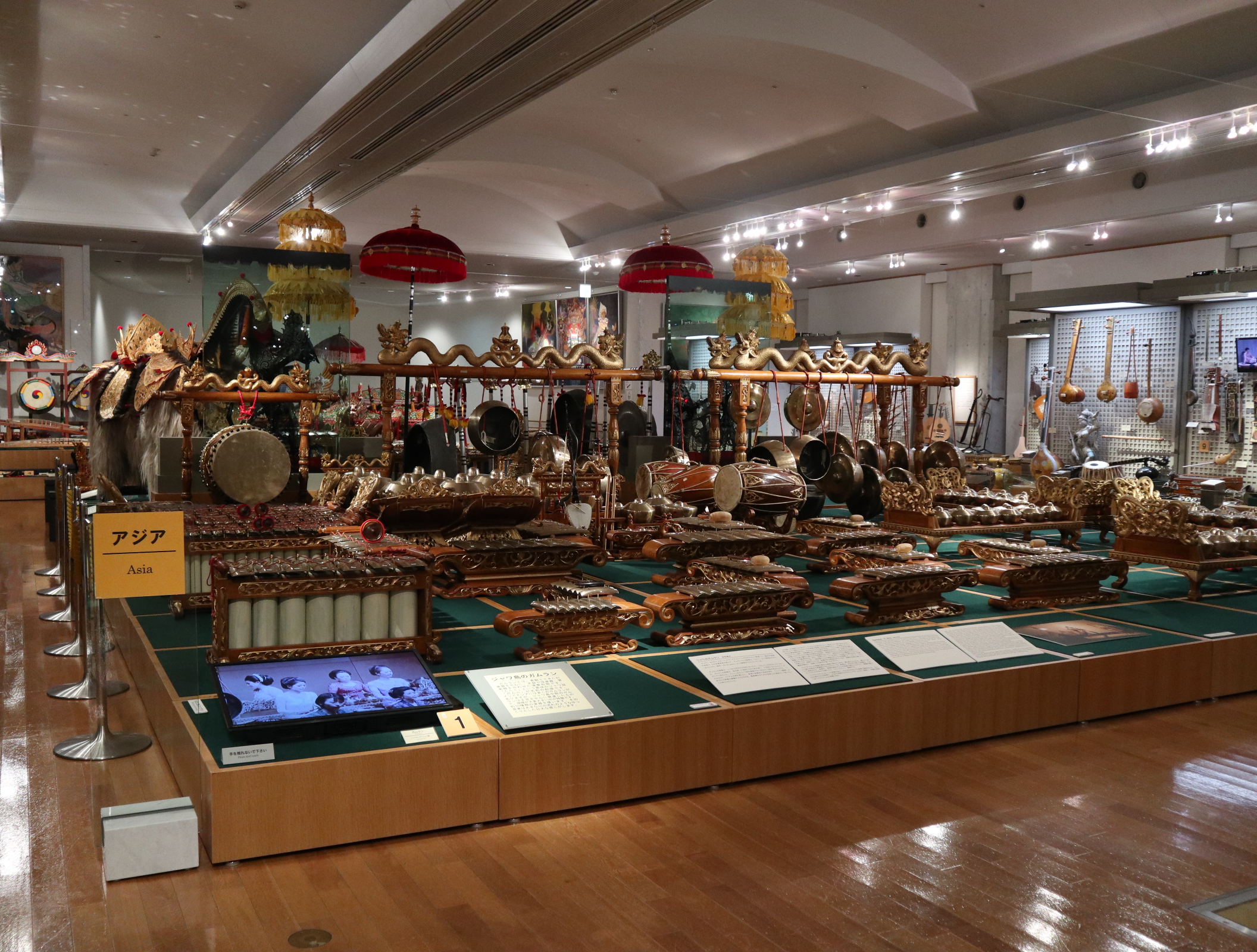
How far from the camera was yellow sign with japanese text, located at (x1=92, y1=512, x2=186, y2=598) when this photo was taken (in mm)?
2738

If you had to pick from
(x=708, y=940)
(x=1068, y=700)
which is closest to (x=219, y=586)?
(x=708, y=940)

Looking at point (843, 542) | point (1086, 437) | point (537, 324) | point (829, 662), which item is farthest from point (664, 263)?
point (537, 324)

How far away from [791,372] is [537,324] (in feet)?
33.3

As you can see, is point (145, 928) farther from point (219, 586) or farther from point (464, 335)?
point (464, 335)

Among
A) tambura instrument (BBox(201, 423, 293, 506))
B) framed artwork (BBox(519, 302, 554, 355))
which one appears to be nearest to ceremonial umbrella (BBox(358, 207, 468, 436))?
tambura instrument (BBox(201, 423, 293, 506))

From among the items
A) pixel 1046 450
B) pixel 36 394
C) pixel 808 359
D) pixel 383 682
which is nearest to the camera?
pixel 383 682

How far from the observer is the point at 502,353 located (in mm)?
6355

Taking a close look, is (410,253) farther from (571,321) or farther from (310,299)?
(571,321)

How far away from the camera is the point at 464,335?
18406 millimetres

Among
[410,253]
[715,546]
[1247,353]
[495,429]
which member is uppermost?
[410,253]

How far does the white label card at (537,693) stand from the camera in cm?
318

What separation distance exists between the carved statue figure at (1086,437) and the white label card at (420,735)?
9745 mm

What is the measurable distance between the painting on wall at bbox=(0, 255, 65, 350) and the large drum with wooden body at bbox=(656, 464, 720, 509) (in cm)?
1027

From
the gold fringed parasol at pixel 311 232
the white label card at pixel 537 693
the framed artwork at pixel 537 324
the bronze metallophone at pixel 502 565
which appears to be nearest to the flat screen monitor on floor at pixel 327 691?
the white label card at pixel 537 693
